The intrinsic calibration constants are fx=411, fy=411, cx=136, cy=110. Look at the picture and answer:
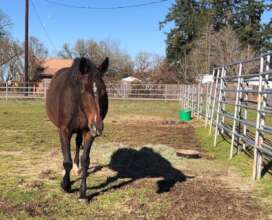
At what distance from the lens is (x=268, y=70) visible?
6066 millimetres

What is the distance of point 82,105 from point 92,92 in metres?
0.31

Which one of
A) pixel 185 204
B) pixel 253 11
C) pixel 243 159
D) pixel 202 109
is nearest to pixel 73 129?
pixel 185 204

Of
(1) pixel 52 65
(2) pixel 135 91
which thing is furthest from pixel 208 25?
(1) pixel 52 65

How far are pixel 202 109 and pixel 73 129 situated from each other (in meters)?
11.6

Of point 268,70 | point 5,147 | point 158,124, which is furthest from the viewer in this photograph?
point 158,124

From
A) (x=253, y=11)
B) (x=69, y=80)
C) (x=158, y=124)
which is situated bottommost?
(x=158, y=124)

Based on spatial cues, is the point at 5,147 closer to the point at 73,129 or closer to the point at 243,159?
the point at 73,129

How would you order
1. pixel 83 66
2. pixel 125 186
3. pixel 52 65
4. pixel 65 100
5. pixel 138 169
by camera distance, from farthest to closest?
pixel 52 65 < pixel 138 169 < pixel 125 186 < pixel 65 100 < pixel 83 66

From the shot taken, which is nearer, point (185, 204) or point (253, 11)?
point (185, 204)

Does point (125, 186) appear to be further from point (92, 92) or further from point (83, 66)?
point (83, 66)

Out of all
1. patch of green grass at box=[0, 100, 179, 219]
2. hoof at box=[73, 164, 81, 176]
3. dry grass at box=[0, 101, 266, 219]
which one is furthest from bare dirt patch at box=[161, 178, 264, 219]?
hoof at box=[73, 164, 81, 176]

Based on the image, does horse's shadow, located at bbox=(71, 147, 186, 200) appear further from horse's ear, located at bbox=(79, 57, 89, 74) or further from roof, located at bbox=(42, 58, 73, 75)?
roof, located at bbox=(42, 58, 73, 75)

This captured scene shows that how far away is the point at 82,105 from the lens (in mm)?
4453

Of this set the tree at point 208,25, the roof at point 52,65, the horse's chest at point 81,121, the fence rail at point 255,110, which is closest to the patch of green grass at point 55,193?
the horse's chest at point 81,121
